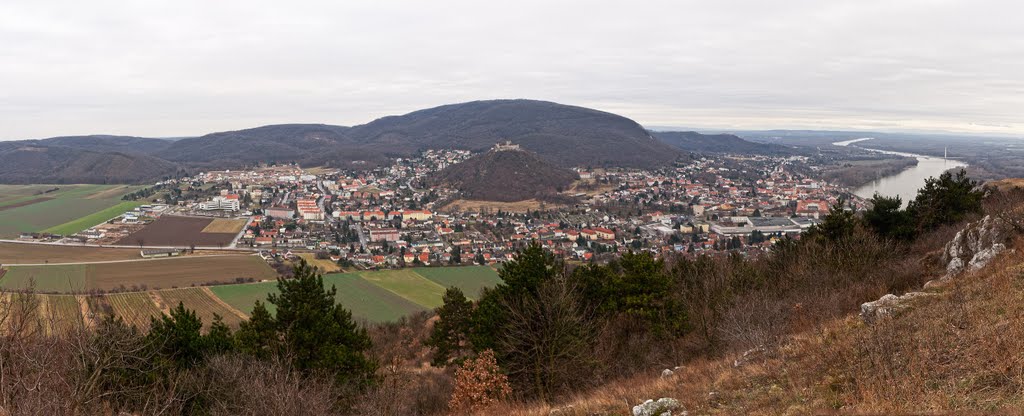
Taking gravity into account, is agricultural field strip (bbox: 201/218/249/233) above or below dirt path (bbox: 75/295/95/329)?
below

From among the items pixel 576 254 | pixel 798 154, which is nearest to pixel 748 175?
pixel 798 154

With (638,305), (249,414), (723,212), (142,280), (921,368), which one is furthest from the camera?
(723,212)

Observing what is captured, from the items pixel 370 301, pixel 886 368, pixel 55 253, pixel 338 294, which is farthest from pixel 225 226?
pixel 886 368

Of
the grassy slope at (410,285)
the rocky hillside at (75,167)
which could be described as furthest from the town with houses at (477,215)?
the rocky hillside at (75,167)

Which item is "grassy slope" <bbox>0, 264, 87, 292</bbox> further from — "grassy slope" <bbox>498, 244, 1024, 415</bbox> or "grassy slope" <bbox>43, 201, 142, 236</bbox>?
"grassy slope" <bbox>498, 244, 1024, 415</bbox>

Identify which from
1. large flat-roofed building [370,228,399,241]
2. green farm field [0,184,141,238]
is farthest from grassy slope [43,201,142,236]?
large flat-roofed building [370,228,399,241]

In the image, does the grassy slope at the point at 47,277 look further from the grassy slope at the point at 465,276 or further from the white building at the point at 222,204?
the white building at the point at 222,204

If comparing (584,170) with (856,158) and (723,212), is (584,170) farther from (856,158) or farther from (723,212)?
(856,158)
